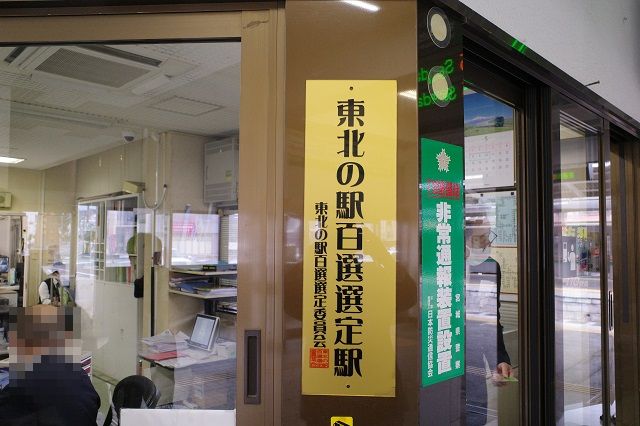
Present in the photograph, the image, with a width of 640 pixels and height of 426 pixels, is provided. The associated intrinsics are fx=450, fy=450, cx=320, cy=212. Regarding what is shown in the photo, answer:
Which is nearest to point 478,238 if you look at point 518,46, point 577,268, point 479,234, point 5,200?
point 479,234

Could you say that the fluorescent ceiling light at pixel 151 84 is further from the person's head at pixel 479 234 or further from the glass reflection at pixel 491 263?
the person's head at pixel 479 234

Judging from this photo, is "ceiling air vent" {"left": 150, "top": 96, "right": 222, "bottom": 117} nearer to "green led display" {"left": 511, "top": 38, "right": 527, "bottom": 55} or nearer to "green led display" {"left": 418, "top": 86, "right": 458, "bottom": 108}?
"green led display" {"left": 418, "top": 86, "right": 458, "bottom": 108}

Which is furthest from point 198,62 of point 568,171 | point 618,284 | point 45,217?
point 618,284

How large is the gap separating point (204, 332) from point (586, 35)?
2332 mm

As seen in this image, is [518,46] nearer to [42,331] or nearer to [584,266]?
[584,266]

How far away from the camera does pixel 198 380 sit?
4.97ft

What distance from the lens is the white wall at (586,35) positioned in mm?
1714

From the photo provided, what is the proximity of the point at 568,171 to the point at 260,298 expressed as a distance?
5.89 feet

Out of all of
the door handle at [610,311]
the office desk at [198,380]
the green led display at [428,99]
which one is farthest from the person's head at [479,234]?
the office desk at [198,380]

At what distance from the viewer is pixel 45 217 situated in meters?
1.58

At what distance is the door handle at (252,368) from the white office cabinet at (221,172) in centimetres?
40

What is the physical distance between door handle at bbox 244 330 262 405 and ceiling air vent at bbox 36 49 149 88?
3.33 ft

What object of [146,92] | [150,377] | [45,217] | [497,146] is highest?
[146,92]

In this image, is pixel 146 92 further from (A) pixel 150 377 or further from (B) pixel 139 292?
(A) pixel 150 377
